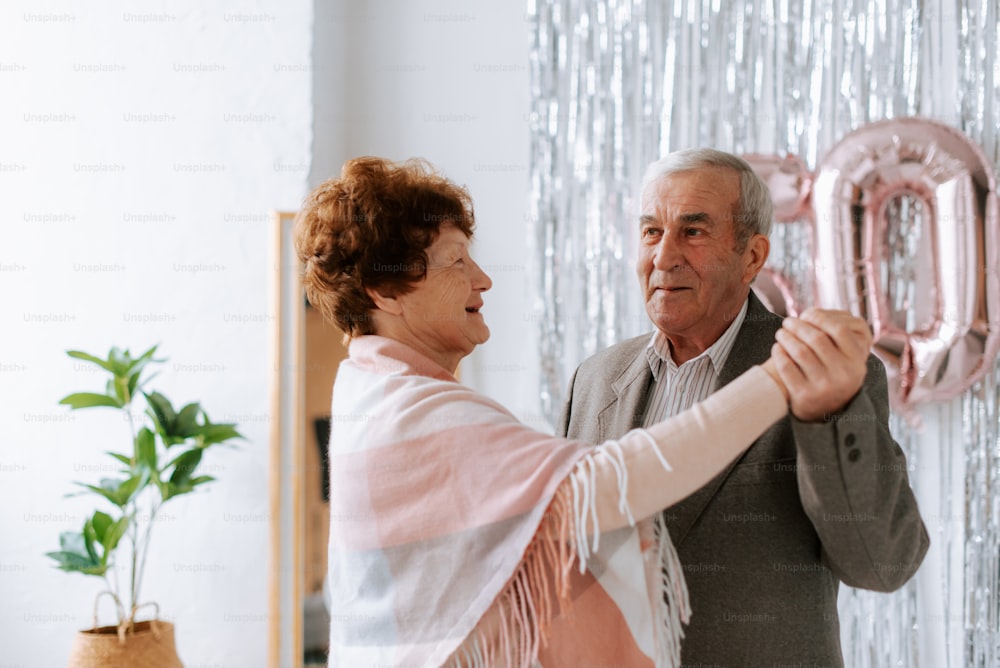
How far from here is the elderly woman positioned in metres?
1.16

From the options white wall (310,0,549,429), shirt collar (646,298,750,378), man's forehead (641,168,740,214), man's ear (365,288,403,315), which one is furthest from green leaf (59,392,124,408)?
man's forehead (641,168,740,214)

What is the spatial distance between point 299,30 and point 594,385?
2.12 m

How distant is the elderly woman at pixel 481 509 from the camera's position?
1164 millimetres

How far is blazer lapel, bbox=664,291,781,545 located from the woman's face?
1.36 ft

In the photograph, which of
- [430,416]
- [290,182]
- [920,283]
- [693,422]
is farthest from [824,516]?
[290,182]

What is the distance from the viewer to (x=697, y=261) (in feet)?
5.43

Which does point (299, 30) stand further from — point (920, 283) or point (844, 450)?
point (844, 450)

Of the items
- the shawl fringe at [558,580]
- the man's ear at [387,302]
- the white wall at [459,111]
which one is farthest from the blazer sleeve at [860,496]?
the white wall at [459,111]

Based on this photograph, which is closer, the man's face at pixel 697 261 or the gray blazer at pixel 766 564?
the gray blazer at pixel 766 564

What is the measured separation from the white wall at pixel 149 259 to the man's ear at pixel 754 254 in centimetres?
199

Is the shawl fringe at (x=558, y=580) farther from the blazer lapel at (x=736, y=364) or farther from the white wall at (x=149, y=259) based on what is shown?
the white wall at (x=149, y=259)

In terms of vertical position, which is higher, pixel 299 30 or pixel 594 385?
pixel 299 30

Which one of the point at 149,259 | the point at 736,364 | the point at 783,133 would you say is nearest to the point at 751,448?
the point at 736,364

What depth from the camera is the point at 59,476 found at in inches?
127
